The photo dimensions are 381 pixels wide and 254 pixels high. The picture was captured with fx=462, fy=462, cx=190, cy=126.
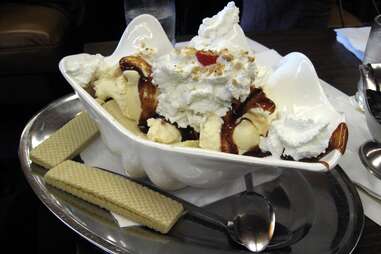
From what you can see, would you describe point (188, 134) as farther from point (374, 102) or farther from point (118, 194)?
point (374, 102)

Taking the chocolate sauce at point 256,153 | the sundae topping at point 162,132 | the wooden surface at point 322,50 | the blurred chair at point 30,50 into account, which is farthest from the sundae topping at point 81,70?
the blurred chair at point 30,50

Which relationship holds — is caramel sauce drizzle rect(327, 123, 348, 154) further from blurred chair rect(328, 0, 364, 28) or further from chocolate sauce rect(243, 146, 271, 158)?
blurred chair rect(328, 0, 364, 28)

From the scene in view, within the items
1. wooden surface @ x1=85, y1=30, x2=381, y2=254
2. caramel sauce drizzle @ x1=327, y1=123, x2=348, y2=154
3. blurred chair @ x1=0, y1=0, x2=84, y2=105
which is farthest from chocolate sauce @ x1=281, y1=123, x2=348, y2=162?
blurred chair @ x1=0, y1=0, x2=84, y2=105

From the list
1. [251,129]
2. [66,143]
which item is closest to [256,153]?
[251,129]

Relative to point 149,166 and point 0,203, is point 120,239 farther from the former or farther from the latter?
point 0,203

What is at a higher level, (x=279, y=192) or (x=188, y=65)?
(x=188, y=65)

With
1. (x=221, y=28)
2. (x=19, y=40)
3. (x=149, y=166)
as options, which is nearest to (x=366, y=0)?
→ (x=19, y=40)
